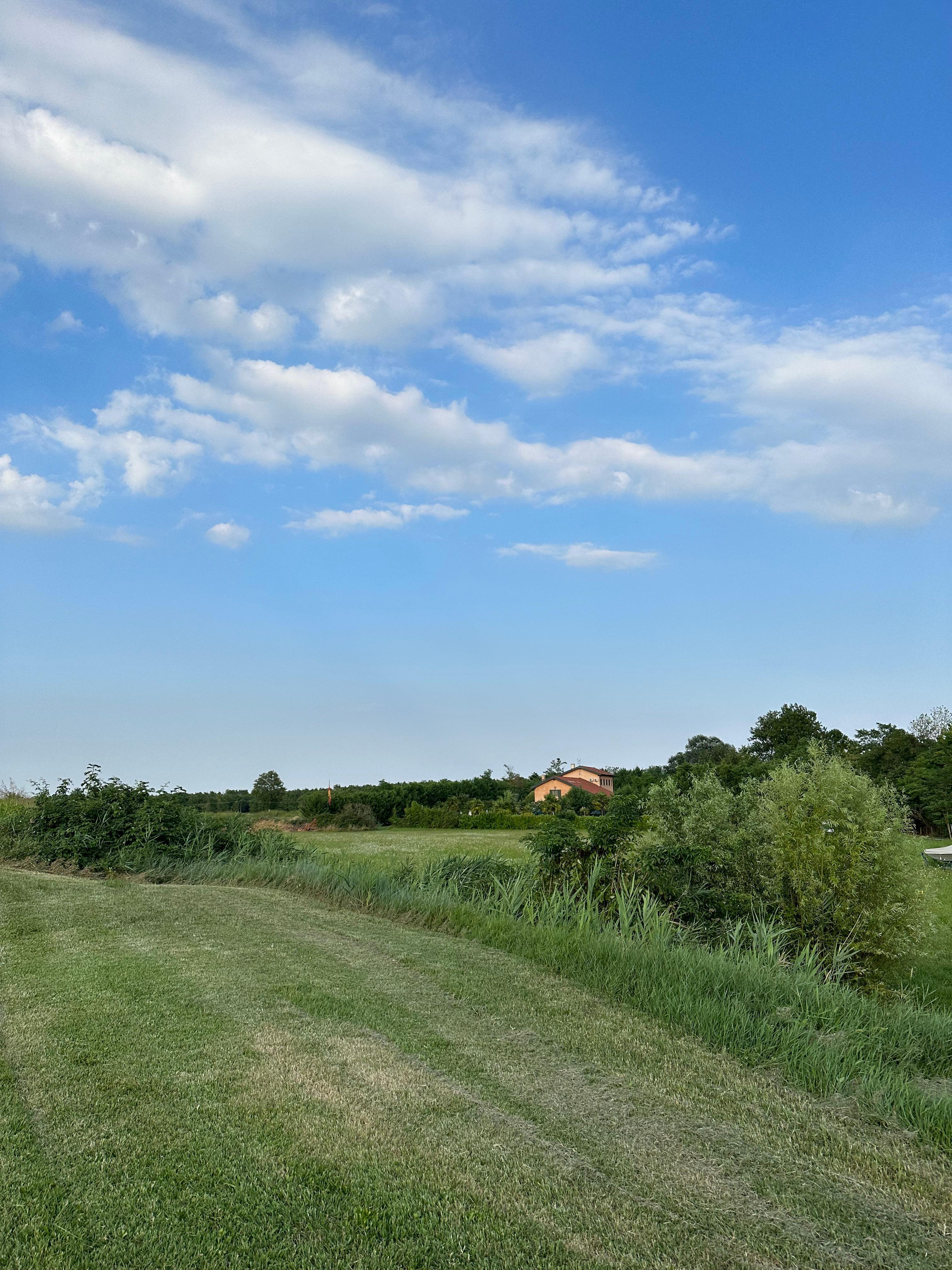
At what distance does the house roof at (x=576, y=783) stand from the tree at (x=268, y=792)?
1769 cm

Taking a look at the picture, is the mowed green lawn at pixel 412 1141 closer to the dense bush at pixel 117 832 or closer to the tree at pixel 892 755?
the dense bush at pixel 117 832

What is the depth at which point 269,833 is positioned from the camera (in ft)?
43.2

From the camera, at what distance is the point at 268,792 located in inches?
1212

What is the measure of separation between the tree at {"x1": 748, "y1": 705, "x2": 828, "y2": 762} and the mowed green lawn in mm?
41686

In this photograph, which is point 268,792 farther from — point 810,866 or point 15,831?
point 810,866

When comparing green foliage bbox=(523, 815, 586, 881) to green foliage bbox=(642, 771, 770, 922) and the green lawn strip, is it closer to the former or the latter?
green foliage bbox=(642, 771, 770, 922)

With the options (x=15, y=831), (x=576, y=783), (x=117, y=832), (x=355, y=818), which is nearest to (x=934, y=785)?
(x=576, y=783)

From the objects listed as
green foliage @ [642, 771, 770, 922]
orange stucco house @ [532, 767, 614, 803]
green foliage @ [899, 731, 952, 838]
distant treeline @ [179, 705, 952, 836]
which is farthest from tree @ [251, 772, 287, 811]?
green foliage @ [899, 731, 952, 838]

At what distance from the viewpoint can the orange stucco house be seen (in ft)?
153

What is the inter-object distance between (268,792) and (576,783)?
25885 mm

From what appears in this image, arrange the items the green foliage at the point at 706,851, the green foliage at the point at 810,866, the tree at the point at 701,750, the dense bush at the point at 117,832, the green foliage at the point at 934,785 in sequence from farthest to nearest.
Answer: the tree at the point at 701,750, the green foliage at the point at 934,785, the dense bush at the point at 117,832, the green foliage at the point at 810,866, the green foliage at the point at 706,851

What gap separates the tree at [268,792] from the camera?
29453mm

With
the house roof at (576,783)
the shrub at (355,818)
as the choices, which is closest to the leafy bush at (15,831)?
the shrub at (355,818)

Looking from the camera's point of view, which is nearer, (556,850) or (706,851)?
(706,851)
